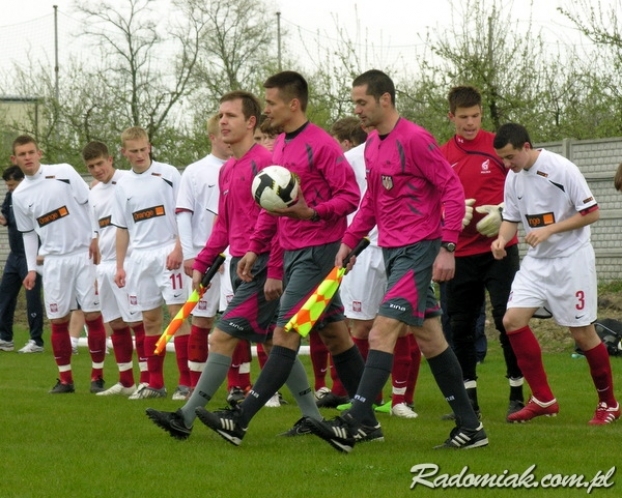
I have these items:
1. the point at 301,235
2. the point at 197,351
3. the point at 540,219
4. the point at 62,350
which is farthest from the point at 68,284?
the point at 540,219

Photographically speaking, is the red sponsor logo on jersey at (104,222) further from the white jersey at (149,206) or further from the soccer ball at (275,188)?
the soccer ball at (275,188)

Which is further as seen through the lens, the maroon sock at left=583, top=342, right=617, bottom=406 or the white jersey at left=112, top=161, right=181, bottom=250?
the white jersey at left=112, top=161, right=181, bottom=250

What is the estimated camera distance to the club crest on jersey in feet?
25.4

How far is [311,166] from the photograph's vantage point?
803 cm

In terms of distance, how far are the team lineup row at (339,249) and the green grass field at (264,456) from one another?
24 centimetres

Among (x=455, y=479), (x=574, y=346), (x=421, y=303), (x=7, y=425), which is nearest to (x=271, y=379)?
(x=421, y=303)

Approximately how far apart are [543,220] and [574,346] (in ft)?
21.4

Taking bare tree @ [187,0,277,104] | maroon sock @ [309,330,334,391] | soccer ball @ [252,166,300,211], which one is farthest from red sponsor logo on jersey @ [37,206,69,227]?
bare tree @ [187,0,277,104]

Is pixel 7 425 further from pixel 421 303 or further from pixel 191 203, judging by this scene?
pixel 421 303

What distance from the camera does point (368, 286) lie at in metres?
10.4

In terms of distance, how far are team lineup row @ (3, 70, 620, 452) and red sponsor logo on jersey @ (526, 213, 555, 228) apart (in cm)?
1

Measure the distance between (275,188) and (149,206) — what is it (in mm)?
4000

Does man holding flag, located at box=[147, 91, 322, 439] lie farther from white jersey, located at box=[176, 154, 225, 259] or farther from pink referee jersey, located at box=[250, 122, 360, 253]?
white jersey, located at box=[176, 154, 225, 259]

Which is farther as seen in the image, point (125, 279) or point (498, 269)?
point (125, 279)
